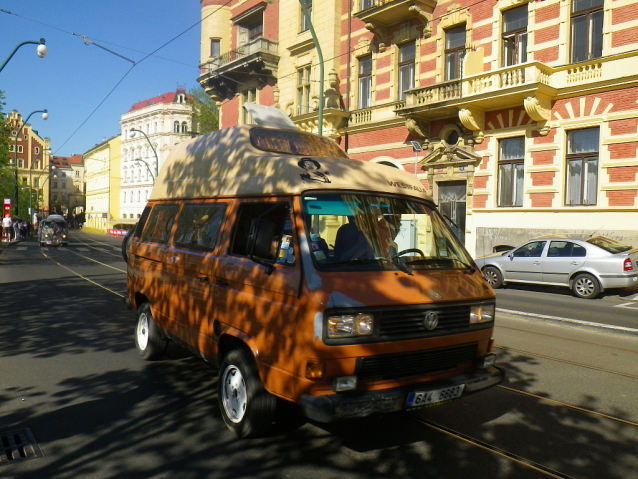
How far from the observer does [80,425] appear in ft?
15.5

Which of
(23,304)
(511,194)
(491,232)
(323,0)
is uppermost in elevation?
(323,0)

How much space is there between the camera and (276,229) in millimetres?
4480

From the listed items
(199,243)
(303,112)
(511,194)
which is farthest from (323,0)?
(199,243)

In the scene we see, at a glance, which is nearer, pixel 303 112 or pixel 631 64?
pixel 631 64

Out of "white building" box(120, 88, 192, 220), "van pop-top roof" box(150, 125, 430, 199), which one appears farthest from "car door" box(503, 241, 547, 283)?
"white building" box(120, 88, 192, 220)

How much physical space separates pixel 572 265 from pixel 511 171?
6635 millimetres

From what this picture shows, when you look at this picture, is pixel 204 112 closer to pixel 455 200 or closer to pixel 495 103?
pixel 455 200

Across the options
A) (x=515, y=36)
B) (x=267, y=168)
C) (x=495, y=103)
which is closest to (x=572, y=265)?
(x=495, y=103)

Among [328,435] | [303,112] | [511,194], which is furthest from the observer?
[303,112]

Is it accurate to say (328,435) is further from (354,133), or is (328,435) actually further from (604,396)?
(354,133)

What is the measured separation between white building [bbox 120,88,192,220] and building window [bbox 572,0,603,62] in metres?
55.1

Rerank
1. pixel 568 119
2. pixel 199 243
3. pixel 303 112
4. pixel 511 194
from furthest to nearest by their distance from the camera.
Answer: pixel 303 112 < pixel 511 194 < pixel 568 119 < pixel 199 243

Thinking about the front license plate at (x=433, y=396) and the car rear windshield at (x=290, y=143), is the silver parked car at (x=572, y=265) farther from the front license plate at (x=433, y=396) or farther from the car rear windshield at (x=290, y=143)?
the front license plate at (x=433, y=396)

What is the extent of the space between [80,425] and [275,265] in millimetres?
2195
